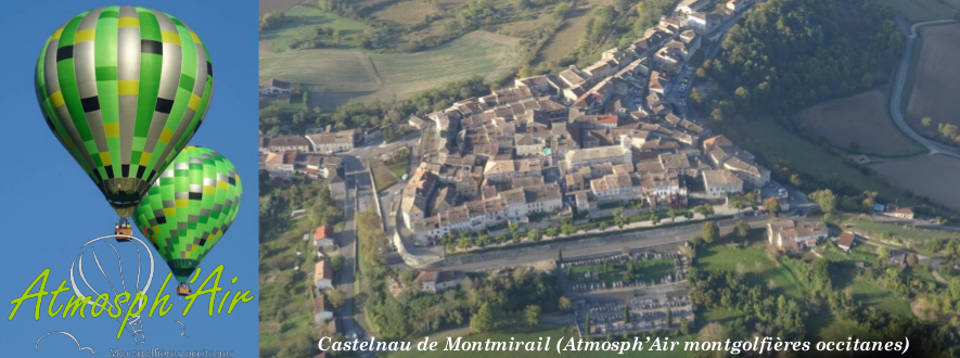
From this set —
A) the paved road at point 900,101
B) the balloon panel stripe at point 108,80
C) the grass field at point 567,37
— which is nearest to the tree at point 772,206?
the paved road at point 900,101

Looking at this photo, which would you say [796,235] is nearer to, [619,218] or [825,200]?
[825,200]

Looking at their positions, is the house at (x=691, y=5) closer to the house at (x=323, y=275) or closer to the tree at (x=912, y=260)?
the tree at (x=912, y=260)

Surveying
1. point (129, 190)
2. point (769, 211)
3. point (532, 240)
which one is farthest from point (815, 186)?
point (129, 190)

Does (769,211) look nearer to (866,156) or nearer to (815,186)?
(815,186)

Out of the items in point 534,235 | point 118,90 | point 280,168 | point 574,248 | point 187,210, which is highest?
point 118,90

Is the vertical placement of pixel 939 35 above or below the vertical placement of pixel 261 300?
above

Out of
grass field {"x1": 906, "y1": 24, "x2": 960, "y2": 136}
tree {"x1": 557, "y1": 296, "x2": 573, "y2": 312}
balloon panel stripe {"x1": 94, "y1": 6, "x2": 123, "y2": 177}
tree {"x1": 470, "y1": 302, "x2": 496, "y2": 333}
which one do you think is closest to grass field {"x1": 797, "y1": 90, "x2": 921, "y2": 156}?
grass field {"x1": 906, "y1": 24, "x2": 960, "y2": 136}

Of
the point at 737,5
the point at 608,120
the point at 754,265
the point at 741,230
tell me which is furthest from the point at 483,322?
the point at 737,5
